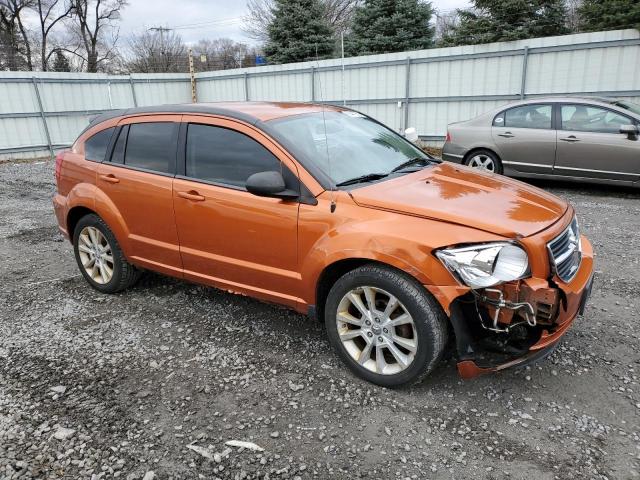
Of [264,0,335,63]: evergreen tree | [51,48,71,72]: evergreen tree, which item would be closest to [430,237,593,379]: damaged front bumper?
[264,0,335,63]: evergreen tree

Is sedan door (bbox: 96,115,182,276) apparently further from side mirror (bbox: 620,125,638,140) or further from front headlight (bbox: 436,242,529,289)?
side mirror (bbox: 620,125,638,140)

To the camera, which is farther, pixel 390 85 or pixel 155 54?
pixel 155 54

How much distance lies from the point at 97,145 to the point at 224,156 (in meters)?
1.59

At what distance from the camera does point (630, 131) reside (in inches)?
288

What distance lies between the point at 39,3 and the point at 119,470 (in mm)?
39021

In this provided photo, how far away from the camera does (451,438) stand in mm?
2570

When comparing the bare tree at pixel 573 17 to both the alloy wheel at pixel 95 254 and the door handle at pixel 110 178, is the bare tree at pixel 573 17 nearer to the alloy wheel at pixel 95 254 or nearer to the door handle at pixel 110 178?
the door handle at pixel 110 178

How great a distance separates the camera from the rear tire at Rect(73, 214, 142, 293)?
14.1 feet

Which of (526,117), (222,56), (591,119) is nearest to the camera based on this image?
(591,119)

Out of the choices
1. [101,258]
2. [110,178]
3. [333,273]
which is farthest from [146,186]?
[333,273]

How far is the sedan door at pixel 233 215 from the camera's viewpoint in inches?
126

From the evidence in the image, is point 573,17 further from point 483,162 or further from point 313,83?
point 483,162

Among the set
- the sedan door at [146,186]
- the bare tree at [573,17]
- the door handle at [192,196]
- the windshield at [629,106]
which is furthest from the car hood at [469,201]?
the bare tree at [573,17]

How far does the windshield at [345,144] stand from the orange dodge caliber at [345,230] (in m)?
0.02
